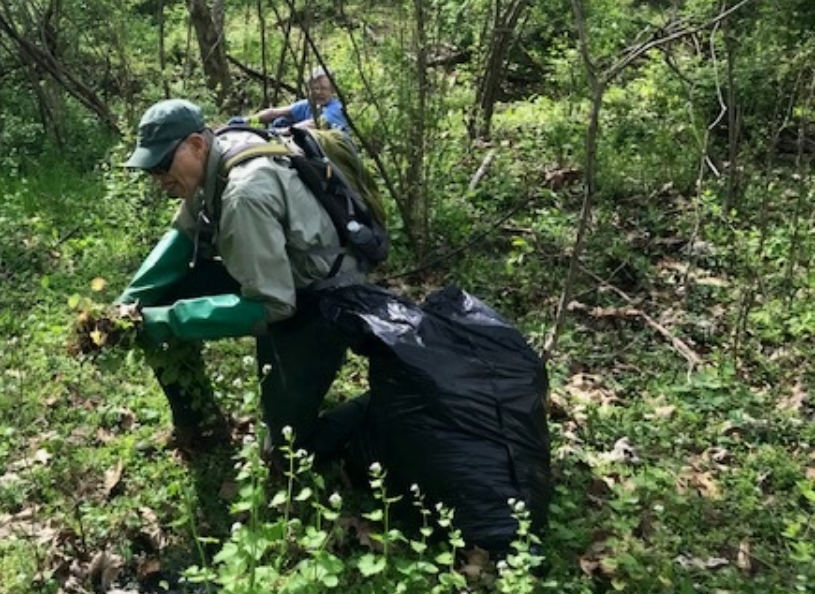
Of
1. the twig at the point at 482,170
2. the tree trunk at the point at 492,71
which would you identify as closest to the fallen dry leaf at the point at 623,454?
the twig at the point at 482,170

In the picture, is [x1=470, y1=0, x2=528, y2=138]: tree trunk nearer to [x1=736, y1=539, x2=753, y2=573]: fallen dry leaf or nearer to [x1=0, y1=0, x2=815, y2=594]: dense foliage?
[x1=0, y1=0, x2=815, y2=594]: dense foliage

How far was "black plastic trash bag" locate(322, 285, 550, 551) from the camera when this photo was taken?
328cm

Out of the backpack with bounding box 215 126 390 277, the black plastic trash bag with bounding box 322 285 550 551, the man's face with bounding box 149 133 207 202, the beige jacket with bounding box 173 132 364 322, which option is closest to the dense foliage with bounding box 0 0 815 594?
the black plastic trash bag with bounding box 322 285 550 551

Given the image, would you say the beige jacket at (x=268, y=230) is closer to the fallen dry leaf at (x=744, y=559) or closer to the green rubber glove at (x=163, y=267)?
the green rubber glove at (x=163, y=267)

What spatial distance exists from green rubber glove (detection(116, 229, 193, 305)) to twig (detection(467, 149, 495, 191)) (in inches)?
129

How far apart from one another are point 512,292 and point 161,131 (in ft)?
8.88

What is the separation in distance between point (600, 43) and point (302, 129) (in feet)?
19.0

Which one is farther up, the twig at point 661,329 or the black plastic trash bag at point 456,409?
the black plastic trash bag at point 456,409

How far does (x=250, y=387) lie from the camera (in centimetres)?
429

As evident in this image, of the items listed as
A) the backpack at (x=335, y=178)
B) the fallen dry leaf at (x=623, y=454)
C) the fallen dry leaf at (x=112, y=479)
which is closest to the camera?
the backpack at (x=335, y=178)

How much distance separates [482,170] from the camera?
708 cm

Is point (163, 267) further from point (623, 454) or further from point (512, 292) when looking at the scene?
point (512, 292)

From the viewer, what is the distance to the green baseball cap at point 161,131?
11.0ft

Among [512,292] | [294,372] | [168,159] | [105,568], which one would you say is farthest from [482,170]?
[105,568]
